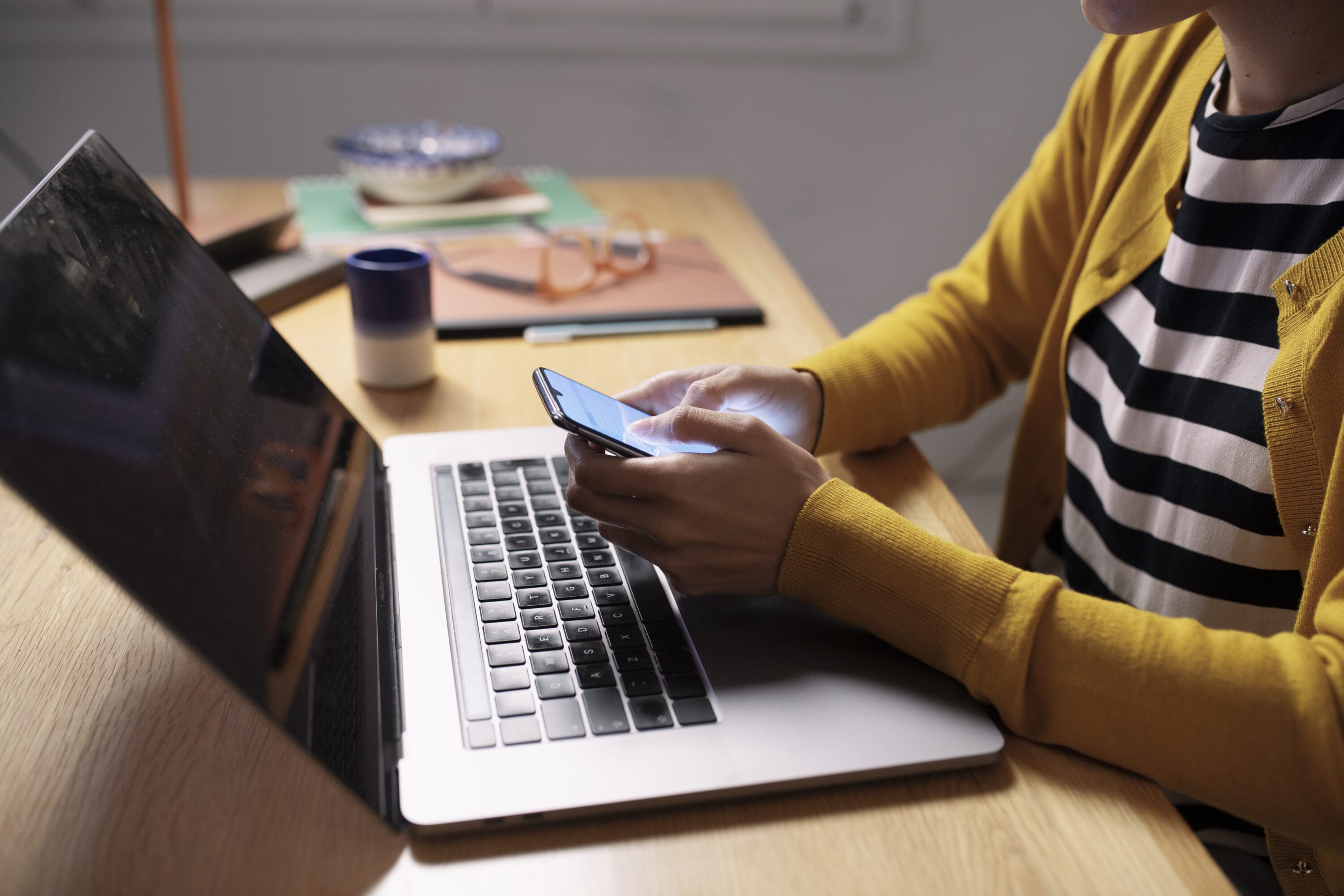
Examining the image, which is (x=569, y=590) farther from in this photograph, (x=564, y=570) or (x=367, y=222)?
(x=367, y=222)

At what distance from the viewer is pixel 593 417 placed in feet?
1.91

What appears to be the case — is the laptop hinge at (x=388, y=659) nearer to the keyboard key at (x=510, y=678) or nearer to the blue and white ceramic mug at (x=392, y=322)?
the keyboard key at (x=510, y=678)

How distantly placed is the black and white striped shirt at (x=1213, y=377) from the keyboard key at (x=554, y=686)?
472 millimetres

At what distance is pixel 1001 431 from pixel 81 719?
1956 millimetres

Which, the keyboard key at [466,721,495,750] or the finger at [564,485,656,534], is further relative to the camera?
the finger at [564,485,656,534]

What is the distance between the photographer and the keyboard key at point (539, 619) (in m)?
0.53

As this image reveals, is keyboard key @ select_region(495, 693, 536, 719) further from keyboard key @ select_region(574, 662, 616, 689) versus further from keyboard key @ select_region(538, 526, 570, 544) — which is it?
keyboard key @ select_region(538, 526, 570, 544)

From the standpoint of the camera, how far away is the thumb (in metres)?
0.57

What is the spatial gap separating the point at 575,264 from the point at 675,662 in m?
0.68

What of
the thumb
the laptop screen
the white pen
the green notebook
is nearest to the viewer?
the laptop screen

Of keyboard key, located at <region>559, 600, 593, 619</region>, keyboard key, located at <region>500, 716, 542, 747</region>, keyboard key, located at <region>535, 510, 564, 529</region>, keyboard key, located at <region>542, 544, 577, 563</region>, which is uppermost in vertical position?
keyboard key, located at <region>500, 716, 542, 747</region>

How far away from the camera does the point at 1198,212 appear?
0.73 metres

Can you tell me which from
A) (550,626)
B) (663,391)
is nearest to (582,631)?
(550,626)

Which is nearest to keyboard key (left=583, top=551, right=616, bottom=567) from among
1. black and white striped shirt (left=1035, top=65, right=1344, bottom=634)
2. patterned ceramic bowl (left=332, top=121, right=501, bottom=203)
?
black and white striped shirt (left=1035, top=65, right=1344, bottom=634)
